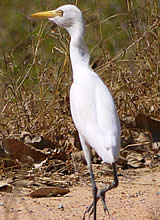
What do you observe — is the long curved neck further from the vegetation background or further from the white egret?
the vegetation background

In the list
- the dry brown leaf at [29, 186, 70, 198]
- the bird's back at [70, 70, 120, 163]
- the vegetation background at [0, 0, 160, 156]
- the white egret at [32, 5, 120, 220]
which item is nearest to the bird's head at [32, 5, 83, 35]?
the white egret at [32, 5, 120, 220]

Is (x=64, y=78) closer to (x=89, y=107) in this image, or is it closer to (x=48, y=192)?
(x=48, y=192)

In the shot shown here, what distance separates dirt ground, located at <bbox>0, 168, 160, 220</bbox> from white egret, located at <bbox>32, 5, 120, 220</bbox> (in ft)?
0.43

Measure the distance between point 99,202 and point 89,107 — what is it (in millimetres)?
736

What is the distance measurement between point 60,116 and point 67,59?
43 centimetres

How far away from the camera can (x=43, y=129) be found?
4.09 meters

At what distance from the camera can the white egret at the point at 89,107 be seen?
267 centimetres

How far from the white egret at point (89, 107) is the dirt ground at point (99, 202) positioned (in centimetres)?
13

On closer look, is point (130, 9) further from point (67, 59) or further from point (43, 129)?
point (43, 129)

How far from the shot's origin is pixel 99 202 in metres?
3.35

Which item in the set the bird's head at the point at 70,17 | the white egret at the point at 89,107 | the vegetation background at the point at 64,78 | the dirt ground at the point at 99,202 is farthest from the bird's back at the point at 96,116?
the vegetation background at the point at 64,78

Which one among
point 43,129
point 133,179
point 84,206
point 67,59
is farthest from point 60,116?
point 84,206

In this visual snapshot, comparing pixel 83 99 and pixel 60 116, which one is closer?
pixel 83 99

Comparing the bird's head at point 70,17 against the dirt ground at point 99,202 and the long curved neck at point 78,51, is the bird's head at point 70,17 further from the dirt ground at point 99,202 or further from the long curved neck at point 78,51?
the dirt ground at point 99,202
